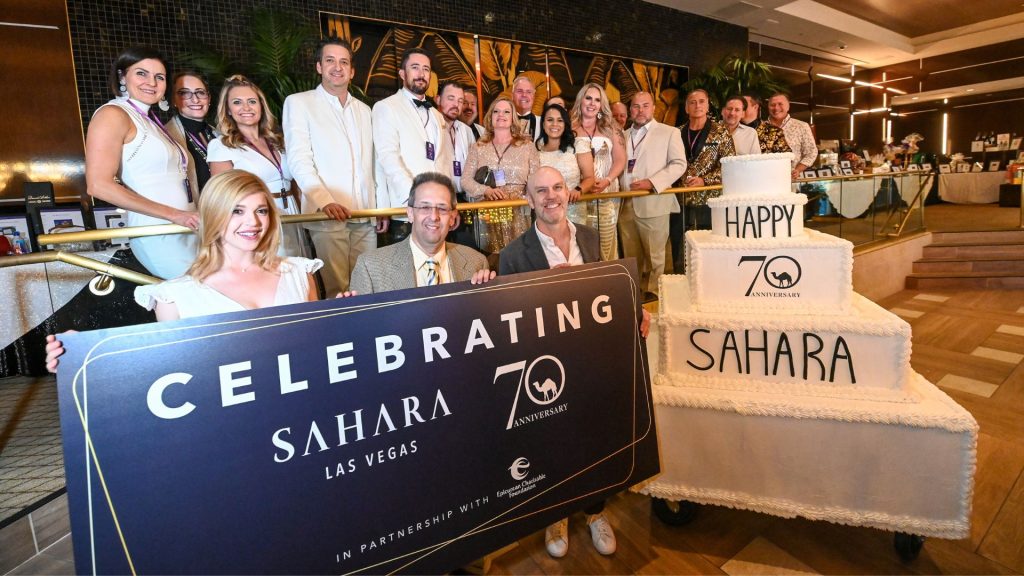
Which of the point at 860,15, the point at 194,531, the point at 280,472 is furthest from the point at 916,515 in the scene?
the point at 860,15

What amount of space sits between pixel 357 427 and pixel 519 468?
441 mm

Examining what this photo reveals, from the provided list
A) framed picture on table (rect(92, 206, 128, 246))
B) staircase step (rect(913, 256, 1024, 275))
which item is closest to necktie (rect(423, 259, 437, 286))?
framed picture on table (rect(92, 206, 128, 246))

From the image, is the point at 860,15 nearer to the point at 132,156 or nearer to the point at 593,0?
the point at 593,0

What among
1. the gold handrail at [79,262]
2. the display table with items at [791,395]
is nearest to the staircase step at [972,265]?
the display table with items at [791,395]

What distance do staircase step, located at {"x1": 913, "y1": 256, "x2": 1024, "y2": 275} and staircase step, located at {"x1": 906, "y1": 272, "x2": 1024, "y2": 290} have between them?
3.2 inches

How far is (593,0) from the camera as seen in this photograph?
627 centimetres

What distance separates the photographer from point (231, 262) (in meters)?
1.52

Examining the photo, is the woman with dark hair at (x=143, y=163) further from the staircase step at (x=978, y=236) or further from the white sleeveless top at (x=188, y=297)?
the staircase step at (x=978, y=236)

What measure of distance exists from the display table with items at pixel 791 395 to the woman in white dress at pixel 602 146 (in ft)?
3.62

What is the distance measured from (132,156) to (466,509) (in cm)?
211

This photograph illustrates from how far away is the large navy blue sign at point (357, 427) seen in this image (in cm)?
97

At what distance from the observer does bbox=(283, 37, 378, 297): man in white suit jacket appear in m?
2.60

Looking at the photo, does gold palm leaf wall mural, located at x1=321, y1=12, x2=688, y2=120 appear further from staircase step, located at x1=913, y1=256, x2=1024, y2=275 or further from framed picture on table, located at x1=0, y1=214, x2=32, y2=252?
staircase step, located at x1=913, y1=256, x2=1024, y2=275

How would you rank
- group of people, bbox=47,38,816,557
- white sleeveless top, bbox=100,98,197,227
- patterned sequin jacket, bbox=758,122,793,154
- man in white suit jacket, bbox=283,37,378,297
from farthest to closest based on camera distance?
patterned sequin jacket, bbox=758,122,793,154, man in white suit jacket, bbox=283,37,378,297, white sleeveless top, bbox=100,98,197,227, group of people, bbox=47,38,816,557
